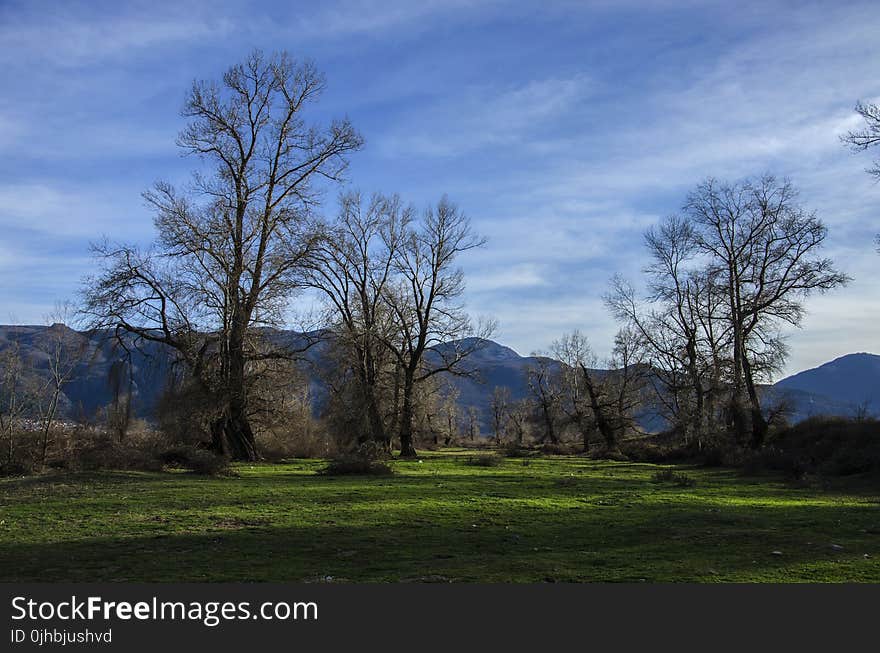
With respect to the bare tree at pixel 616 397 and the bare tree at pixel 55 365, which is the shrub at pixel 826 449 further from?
the bare tree at pixel 55 365

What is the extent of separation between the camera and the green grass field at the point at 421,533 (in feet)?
27.5

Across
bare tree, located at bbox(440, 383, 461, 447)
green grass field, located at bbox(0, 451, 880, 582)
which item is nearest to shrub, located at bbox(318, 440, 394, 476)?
→ green grass field, located at bbox(0, 451, 880, 582)

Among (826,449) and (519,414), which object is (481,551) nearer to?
(826,449)

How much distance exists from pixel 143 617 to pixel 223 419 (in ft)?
82.4

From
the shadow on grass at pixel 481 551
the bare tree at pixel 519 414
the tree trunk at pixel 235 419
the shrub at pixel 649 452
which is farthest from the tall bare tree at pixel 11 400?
the bare tree at pixel 519 414

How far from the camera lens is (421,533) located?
11383mm

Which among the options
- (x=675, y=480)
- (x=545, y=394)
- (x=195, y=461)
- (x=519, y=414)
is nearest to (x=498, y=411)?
(x=519, y=414)

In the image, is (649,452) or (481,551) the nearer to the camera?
(481,551)

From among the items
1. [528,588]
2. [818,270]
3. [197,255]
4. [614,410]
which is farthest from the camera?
[614,410]

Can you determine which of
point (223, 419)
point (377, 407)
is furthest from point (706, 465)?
point (223, 419)

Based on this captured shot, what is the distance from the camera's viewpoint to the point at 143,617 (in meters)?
6.54

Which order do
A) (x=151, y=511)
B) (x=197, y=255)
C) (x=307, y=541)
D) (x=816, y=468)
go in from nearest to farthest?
(x=307, y=541)
(x=151, y=511)
(x=816, y=468)
(x=197, y=255)

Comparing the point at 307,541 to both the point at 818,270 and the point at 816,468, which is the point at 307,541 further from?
the point at 818,270

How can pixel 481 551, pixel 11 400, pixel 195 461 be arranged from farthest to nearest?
pixel 11 400
pixel 195 461
pixel 481 551
